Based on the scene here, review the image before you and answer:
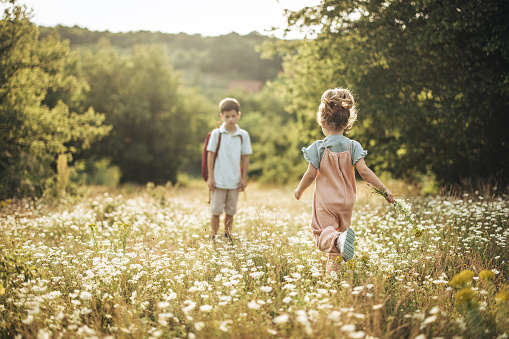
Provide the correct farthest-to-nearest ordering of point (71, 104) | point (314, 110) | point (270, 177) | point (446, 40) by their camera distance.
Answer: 1. point (270, 177)
2. point (71, 104)
3. point (314, 110)
4. point (446, 40)

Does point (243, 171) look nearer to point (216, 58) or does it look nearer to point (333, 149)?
point (333, 149)

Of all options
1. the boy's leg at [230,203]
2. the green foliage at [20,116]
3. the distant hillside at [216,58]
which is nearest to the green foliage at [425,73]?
the boy's leg at [230,203]

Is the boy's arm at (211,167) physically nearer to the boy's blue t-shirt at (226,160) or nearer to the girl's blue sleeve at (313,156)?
the boy's blue t-shirt at (226,160)

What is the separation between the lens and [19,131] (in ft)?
31.8

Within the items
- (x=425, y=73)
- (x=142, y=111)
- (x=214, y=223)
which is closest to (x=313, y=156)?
(x=214, y=223)

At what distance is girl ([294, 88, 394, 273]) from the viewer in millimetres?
3809

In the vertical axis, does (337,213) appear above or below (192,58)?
below

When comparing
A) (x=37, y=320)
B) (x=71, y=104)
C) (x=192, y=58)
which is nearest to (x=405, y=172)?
(x=37, y=320)

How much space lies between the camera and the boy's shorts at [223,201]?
582 centimetres

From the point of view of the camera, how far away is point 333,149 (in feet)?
12.7

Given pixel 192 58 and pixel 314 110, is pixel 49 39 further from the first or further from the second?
pixel 192 58

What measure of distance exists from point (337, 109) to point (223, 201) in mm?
2711

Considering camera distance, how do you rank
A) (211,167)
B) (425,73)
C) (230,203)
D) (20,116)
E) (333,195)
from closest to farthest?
1. (333,195)
2. (211,167)
3. (230,203)
4. (425,73)
5. (20,116)

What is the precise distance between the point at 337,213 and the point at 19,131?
9.44 metres
